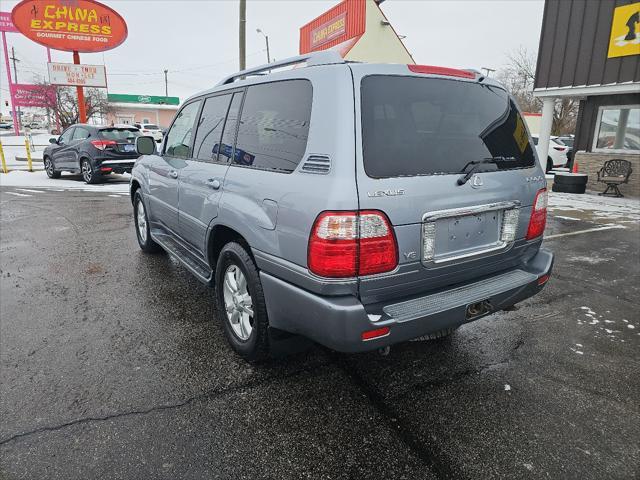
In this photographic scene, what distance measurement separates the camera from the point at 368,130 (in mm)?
2201

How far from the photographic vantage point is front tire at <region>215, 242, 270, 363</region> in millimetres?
2629

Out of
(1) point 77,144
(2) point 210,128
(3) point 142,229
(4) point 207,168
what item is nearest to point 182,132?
(2) point 210,128

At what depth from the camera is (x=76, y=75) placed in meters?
17.8

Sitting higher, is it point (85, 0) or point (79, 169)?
point (85, 0)

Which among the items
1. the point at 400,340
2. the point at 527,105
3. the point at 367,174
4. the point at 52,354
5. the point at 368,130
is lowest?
the point at 52,354

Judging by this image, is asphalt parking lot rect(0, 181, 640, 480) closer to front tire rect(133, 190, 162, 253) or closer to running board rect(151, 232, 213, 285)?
running board rect(151, 232, 213, 285)

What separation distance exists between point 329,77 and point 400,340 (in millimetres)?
1467

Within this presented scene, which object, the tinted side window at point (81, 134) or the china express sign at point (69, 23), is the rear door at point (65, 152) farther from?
the china express sign at point (69, 23)

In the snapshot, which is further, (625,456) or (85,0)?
(85,0)

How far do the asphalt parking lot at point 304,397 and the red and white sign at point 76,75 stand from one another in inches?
657

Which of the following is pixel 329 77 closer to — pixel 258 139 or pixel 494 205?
pixel 258 139

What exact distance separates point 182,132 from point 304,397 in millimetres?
2854

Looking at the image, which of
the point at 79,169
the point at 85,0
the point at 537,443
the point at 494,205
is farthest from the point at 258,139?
the point at 85,0

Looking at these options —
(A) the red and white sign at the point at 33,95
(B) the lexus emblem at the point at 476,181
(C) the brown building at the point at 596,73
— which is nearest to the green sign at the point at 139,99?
(A) the red and white sign at the point at 33,95
